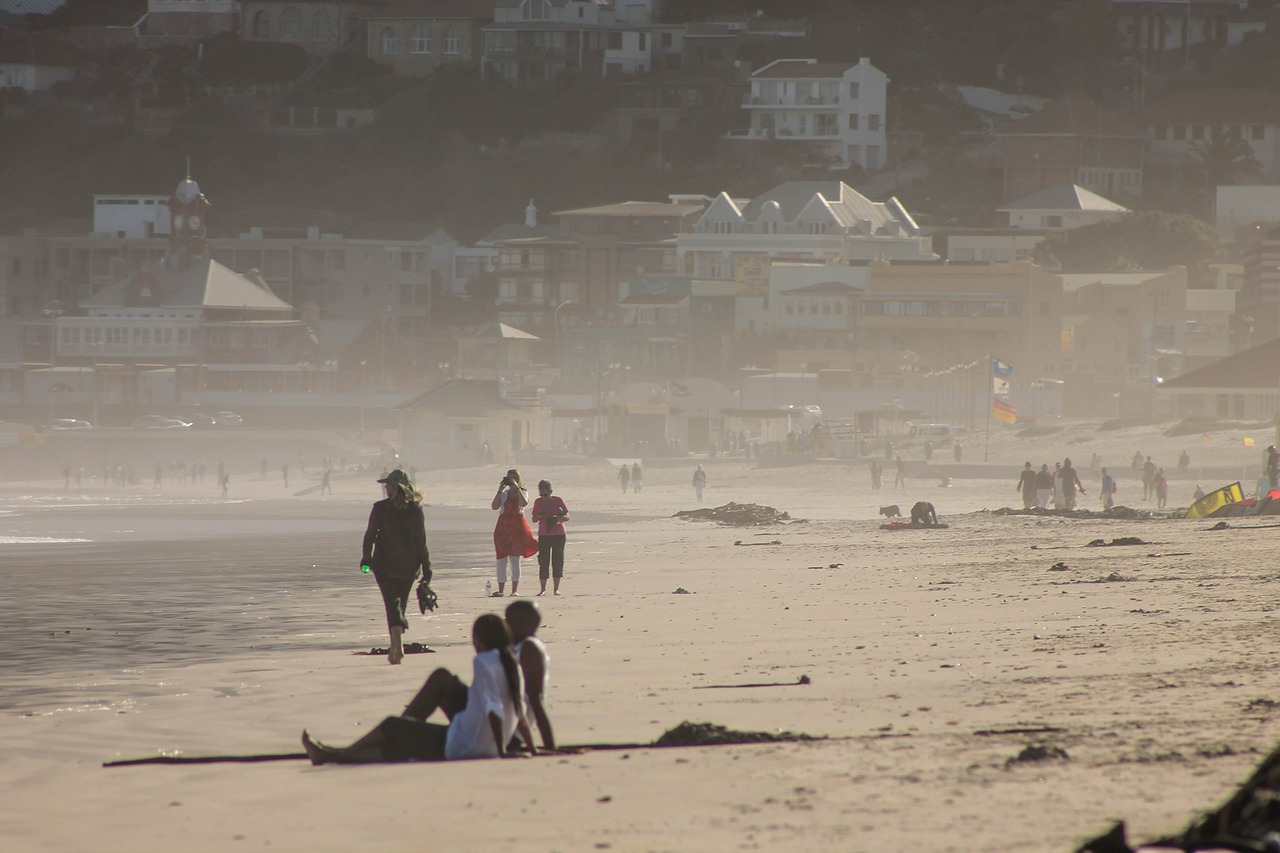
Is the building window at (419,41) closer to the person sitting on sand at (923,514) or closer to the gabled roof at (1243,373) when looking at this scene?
the gabled roof at (1243,373)

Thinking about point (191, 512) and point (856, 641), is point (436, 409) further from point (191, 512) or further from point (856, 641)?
point (856, 641)

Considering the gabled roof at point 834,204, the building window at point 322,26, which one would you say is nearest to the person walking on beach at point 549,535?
the gabled roof at point 834,204

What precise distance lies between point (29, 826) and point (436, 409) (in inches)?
2196

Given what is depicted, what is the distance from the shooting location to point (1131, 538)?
18.7 metres

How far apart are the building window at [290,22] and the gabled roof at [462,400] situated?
73.6 meters

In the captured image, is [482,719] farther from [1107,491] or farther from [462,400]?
[462,400]

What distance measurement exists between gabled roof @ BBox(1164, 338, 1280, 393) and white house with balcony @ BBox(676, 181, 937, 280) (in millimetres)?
36016

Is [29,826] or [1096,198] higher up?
[1096,198]

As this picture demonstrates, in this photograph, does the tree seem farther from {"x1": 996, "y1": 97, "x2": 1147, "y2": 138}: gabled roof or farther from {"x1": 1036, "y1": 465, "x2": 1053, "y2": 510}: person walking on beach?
{"x1": 1036, "y1": 465, "x2": 1053, "y2": 510}: person walking on beach

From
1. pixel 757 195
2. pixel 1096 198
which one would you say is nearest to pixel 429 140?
pixel 757 195

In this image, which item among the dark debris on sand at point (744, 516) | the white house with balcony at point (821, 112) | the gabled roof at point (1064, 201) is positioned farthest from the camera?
the white house with balcony at point (821, 112)

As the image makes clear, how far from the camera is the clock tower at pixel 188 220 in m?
96.8

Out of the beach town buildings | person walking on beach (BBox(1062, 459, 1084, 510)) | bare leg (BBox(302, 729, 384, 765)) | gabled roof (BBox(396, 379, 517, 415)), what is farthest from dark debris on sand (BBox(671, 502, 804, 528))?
the beach town buildings

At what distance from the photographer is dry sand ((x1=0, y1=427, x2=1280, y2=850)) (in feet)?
20.6
